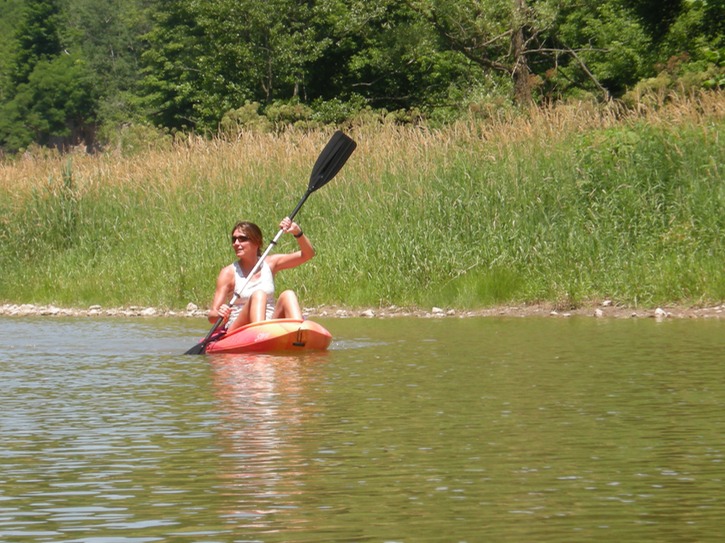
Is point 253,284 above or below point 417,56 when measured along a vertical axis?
below

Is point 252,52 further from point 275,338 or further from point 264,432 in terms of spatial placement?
point 264,432

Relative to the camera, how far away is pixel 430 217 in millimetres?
17062

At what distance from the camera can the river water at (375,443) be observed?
5.07m

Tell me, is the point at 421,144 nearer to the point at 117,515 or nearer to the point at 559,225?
the point at 559,225

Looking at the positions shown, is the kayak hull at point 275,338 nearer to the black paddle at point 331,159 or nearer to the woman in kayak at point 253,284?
the woman in kayak at point 253,284

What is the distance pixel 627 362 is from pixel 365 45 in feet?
114

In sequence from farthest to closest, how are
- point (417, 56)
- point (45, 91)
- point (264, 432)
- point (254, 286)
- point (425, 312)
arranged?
point (45, 91) → point (417, 56) → point (425, 312) → point (254, 286) → point (264, 432)

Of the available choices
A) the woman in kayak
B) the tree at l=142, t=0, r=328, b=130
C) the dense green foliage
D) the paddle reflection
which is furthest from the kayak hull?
the tree at l=142, t=0, r=328, b=130

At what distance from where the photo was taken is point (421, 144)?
18.9m

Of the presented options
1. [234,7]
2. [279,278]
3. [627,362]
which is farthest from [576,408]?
[234,7]

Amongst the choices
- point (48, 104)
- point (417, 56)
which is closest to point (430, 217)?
point (417, 56)

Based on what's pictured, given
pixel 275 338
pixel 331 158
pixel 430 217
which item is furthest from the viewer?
pixel 430 217

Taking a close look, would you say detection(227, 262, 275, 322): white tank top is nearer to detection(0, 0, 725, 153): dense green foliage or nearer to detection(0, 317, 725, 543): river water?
detection(0, 317, 725, 543): river water

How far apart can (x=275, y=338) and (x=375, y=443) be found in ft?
17.1
